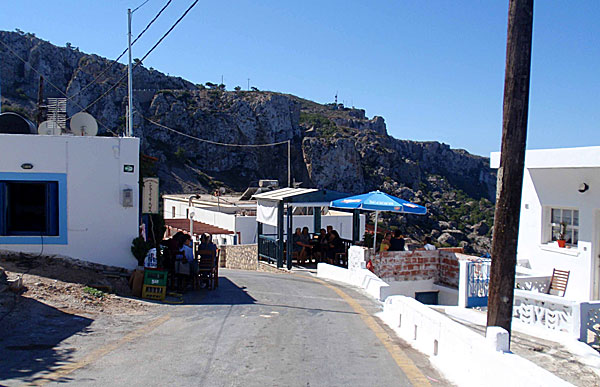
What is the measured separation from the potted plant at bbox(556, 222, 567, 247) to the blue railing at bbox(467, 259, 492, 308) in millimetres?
1886

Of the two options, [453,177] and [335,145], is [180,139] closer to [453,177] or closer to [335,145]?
[335,145]

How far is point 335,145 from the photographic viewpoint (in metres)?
86.2

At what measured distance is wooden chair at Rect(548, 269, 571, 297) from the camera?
12.0 metres

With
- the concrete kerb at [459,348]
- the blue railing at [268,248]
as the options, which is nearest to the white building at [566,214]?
the concrete kerb at [459,348]

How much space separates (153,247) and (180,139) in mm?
67461

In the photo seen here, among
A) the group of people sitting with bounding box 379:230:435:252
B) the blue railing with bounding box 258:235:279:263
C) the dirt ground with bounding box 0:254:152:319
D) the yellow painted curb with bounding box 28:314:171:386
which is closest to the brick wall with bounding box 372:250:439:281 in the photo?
the group of people sitting with bounding box 379:230:435:252

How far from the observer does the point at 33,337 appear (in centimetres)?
716

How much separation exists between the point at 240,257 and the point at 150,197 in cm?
996

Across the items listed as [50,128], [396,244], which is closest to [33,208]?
[50,128]

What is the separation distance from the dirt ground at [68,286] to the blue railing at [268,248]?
7.08m

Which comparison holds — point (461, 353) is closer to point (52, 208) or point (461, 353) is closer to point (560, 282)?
point (560, 282)

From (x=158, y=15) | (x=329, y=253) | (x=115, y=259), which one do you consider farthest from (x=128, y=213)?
(x=329, y=253)

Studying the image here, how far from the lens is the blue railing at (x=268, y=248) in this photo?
18.5 m

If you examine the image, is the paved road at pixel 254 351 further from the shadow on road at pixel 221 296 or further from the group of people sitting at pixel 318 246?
the group of people sitting at pixel 318 246
